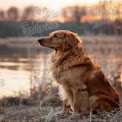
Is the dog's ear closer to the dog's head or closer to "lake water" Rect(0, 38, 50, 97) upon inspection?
the dog's head

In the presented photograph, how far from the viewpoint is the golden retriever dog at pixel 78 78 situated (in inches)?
269

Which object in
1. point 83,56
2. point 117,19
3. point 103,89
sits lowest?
point 103,89

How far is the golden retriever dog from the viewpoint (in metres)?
6.84

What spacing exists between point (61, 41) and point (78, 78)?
0.81 metres

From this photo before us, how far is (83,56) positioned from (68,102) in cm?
102

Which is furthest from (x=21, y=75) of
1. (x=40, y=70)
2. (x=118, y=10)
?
(x=118, y=10)

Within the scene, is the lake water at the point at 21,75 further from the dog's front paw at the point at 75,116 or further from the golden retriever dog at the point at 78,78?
the dog's front paw at the point at 75,116

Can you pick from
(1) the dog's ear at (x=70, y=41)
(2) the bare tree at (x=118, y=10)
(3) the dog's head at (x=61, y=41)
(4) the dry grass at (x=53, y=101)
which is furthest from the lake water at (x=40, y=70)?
(1) the dog's ear at (x=70, y=41)

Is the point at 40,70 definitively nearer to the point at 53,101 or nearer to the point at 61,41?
the point at 53,101

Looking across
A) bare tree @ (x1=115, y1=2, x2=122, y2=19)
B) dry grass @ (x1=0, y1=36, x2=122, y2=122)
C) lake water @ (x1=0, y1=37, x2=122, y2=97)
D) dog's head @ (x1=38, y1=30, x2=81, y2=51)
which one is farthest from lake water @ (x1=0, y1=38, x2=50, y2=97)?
→ dog's head @ (x1=38, y1=30, x2=81, y2=51)

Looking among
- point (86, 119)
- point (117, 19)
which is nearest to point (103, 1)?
point (117, 19)

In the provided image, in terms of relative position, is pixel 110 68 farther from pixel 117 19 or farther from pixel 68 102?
pixel 68 102

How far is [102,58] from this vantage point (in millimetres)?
13875

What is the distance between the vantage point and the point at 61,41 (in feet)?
23.1
